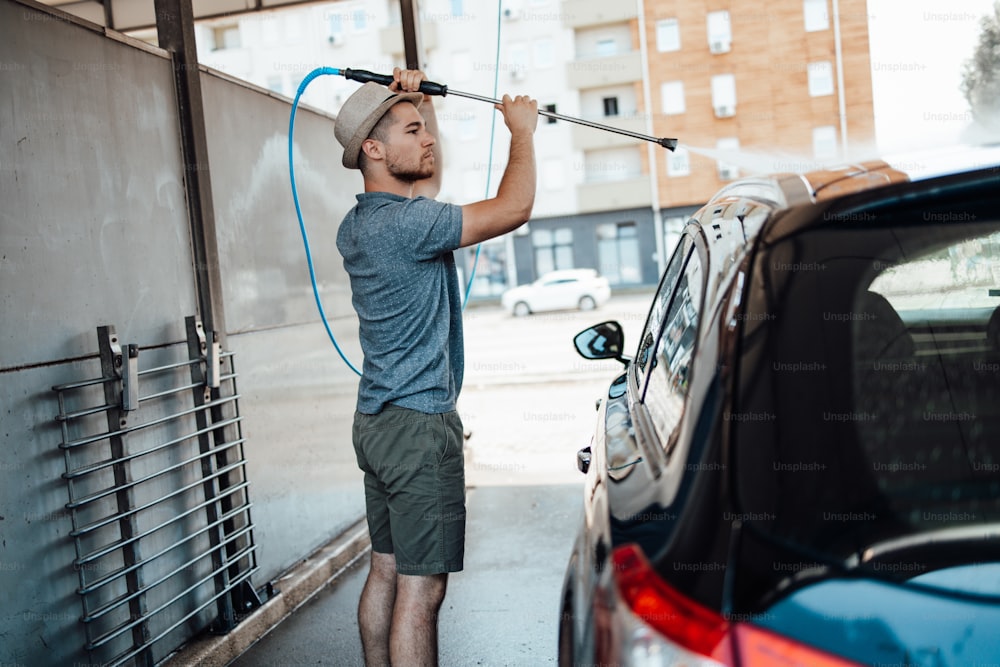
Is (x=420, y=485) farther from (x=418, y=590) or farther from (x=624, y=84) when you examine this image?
(x=624, y=84)

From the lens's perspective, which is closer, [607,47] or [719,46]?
[719,46]

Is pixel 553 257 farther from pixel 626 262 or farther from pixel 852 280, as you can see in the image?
pixel 852 280

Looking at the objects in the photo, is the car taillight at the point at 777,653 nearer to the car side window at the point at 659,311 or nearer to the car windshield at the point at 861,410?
the car windshield at the point at 861,410

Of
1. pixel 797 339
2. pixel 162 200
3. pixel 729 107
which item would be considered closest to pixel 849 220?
pixel 797 339

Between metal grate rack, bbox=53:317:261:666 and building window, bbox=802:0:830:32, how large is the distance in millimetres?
36203

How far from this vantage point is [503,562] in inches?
215

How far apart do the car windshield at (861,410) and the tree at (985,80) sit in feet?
40.3

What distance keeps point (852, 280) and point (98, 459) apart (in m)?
3.07

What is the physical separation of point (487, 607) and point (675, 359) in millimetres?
3020

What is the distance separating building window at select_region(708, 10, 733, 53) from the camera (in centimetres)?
3662

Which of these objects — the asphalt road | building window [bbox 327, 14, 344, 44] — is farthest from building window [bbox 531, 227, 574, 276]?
the asphalt road

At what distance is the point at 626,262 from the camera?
128ft

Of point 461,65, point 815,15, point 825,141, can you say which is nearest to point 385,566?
point 461,65

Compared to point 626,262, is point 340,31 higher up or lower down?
higher up
